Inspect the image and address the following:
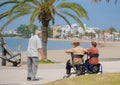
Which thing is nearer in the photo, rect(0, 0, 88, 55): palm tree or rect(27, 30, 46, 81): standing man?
rect(27, 30, 46, 81): standing man

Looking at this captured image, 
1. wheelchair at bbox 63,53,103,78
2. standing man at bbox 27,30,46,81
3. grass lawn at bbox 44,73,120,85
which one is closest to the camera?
grass lawn at bbox 44,73,120,85

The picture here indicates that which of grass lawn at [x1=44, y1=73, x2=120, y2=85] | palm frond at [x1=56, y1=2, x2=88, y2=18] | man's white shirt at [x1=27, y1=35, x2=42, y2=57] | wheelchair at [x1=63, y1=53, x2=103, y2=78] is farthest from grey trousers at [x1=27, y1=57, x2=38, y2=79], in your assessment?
palm frond at [x1=56, y1=2, x2=88, y2=18]

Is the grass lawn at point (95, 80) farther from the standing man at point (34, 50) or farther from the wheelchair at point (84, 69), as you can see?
the standing man at point (34, 50)

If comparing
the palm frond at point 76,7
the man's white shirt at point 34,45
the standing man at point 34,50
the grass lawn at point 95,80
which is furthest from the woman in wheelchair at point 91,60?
the palm frond at point 76,7

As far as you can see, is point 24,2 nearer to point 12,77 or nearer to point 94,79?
point 12,77

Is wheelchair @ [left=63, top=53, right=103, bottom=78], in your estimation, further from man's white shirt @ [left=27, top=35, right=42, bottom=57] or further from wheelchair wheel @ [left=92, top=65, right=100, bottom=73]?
man's white shirt @ [left=27, top=35, right=42, bottom=57]

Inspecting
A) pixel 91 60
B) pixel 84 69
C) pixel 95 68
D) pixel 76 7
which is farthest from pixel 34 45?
pixel 76 7

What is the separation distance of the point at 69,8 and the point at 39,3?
1771 mm

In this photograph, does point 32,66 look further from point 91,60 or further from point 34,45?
point 91,60

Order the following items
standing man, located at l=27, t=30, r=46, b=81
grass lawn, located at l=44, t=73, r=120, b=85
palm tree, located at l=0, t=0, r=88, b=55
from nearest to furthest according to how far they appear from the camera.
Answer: grass lawn, located at l=44, t=73, r=120, b=85
standing man, located at l=27, t=30, r=46, b=81
palm tree, located at l=0, t=0, r=88, b=55

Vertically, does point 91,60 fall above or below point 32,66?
above

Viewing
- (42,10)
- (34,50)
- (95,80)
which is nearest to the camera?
(95,80)

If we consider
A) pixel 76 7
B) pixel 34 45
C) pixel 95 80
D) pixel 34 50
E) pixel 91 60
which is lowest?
pixel 95 80

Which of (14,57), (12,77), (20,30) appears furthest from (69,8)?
(20,30)
